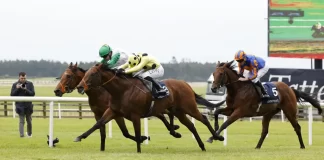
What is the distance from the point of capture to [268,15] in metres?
27.1

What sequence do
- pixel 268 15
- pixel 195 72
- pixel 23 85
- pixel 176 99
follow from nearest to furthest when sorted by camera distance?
1. pixel 176 99
2. pixel 23 85
3. pixel 268 15
4. pixel 195 72

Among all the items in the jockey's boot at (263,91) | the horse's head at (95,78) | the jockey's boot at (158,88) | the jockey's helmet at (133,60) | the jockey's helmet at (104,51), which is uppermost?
the jockey's helmet at (104,51)

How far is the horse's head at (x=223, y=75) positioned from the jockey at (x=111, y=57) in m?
1.45

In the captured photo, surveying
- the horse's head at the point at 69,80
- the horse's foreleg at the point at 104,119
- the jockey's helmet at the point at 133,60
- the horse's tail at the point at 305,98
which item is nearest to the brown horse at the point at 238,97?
the horse's tail at the point at 305,98

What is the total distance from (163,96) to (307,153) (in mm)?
2237

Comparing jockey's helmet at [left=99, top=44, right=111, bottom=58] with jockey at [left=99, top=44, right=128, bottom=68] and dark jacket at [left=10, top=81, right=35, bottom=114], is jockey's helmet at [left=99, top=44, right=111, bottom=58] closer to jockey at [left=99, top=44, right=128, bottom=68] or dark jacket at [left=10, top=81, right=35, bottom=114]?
jockey at [left=99, top=44, right=128, bottom=68]

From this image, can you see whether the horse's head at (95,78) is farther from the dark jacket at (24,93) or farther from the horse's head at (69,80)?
the dark jacket at (24,93)

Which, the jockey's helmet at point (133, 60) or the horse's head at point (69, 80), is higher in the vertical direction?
the jockey's helmet at point (133, 60)

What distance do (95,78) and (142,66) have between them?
0.77 m

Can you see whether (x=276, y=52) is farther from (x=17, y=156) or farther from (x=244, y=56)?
(x=17, y=156)

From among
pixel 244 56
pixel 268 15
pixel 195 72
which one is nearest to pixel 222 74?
pixel 244 56

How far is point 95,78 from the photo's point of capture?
35.9 feet

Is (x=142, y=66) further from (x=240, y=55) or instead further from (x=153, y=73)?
(x=240, y=55)

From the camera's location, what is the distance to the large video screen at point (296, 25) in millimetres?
27156
